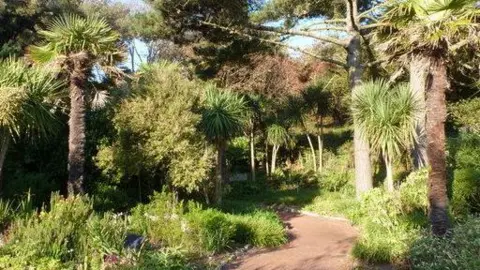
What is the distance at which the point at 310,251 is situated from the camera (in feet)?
33.1

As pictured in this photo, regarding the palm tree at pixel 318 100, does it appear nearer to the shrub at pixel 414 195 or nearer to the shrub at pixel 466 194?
the shrub at pixel 466 194

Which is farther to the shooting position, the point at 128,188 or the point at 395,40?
the point at 128,188

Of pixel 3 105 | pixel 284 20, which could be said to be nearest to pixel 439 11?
pixel 3 105

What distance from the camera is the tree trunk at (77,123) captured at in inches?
416

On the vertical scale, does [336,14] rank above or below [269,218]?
above

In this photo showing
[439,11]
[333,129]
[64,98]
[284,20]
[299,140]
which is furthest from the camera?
[333,129]

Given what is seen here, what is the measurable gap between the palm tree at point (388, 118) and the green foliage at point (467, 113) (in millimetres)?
6420

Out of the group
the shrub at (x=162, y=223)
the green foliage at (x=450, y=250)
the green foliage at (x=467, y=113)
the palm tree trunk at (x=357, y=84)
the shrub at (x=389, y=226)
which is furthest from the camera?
the green foliage at (x=467, y=113)

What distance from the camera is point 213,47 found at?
18688 millimetres

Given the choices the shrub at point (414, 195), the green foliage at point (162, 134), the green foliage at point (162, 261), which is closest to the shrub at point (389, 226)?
the shrub at point (414, 195)

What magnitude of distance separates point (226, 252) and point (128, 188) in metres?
5.40

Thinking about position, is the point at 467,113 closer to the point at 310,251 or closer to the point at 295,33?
the point at 295,33

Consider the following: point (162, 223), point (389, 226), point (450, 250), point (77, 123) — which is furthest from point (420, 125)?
point (77, 123)

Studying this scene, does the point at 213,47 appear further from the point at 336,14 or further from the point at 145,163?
the point at 145,163
